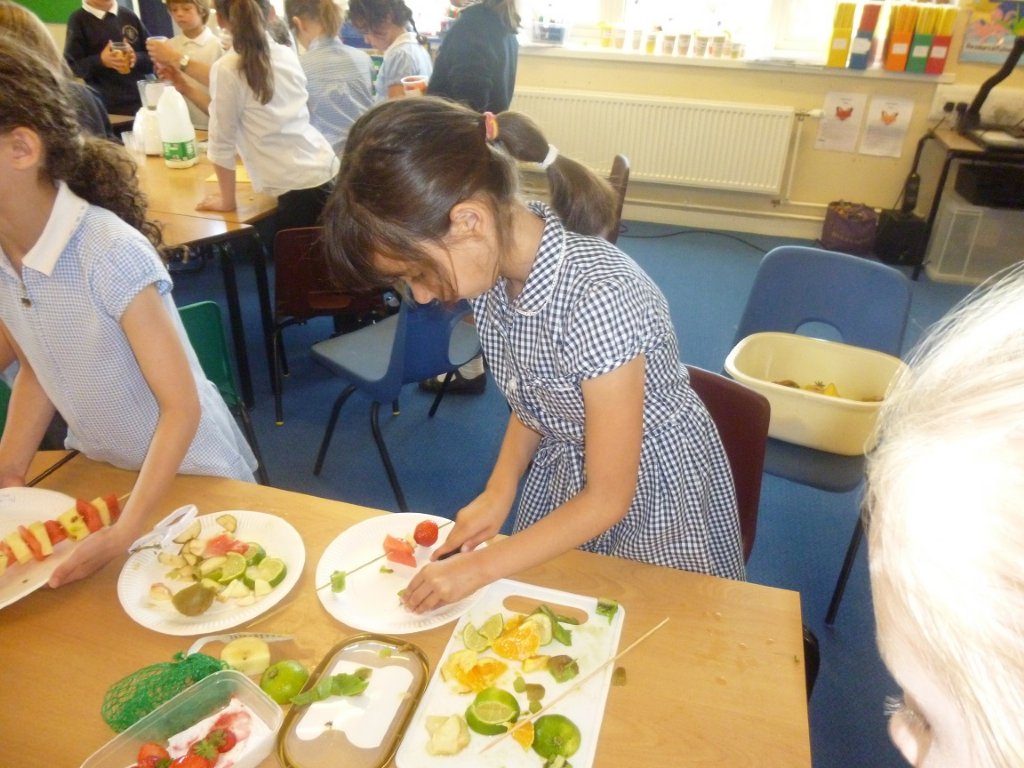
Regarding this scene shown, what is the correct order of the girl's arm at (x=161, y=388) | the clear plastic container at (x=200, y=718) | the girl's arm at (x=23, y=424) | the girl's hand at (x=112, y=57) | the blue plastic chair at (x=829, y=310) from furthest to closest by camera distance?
1. the girl's hand at (x=112, y=57)
2. the blue plastic chair at (x=829, y=310)
3. the girl's arm at (x=23, y=424)
4. the girl's arm at (x=161, y=388)
5. the clear plastic container at (x=200, y=718)

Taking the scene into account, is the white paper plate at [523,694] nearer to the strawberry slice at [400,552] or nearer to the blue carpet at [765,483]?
the strawberry slice at [400,552]

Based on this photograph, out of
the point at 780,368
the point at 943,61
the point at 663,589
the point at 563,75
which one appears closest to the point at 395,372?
the point at 780,368

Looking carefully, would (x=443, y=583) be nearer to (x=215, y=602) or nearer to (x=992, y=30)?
(x=215, y=602)

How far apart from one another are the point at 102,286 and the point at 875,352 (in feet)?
5.21

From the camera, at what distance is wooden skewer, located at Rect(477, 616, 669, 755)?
718 mm

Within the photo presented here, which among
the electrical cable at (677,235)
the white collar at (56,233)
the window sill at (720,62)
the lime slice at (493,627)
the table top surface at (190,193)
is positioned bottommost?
the electrical cable at (677,235)

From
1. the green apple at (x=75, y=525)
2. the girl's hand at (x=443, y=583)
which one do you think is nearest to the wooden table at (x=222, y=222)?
the green apple at (x=75, y=525)

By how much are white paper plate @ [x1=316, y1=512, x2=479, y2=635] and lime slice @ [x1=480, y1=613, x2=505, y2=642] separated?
0.12ft

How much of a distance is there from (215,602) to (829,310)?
1522 mm

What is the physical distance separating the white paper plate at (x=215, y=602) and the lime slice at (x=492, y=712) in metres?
0.30

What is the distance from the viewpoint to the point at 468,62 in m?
2.57

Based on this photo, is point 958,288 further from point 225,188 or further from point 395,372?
point 225,188

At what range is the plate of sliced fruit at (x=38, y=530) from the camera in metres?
0.92

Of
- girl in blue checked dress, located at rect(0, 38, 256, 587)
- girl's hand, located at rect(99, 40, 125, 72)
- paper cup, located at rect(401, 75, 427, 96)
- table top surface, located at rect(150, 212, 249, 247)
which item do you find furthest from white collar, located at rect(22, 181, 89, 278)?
girl's hand, located at rect(99, 40, 125, 72)
